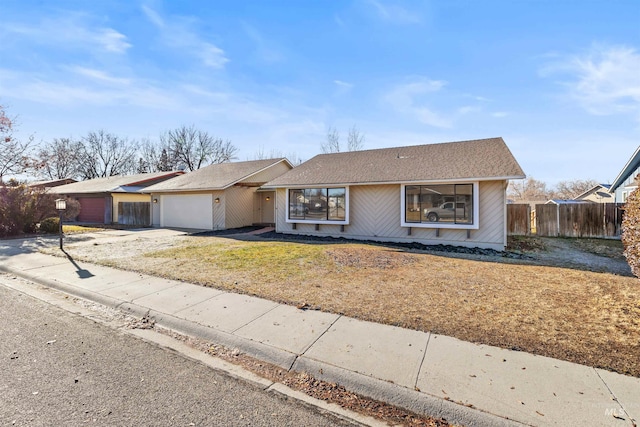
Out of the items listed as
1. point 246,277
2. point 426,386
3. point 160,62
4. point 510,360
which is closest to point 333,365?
point 426,386

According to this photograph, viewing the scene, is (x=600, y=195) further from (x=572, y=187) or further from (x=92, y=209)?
(x=92, y=209)

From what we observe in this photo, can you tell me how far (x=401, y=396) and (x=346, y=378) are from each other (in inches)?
21.7

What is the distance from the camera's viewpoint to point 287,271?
22.8ft

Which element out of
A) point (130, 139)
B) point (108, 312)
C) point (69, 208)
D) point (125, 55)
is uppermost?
point (130, 139)

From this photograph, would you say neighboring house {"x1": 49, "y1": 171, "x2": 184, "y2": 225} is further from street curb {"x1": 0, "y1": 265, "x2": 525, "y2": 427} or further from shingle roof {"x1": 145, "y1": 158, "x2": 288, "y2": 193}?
street curb {"x1": 0, "y1": 265, "x2": 525, "y2": 427}

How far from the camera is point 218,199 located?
1684 centimetres

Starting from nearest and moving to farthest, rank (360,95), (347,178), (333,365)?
(333,365)
(347,178)
(360,95)

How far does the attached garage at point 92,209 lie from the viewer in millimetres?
23219

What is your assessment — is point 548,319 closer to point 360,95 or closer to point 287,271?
point 287,271

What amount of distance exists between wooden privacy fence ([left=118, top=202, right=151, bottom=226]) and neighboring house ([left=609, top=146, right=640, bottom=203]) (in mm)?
28081

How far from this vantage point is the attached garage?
76.2 feet

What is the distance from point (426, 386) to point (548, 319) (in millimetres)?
2691

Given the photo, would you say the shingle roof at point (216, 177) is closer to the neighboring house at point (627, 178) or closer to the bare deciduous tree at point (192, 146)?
the neighboring house at point (627, 178)

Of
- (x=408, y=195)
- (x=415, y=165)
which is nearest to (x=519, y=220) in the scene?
(x=415, y=165)
